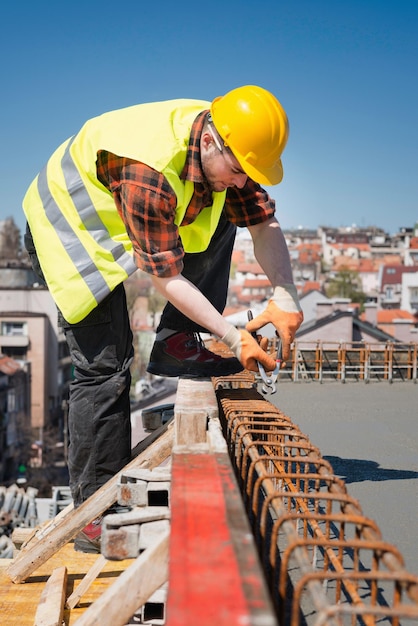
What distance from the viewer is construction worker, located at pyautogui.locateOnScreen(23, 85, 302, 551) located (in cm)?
301

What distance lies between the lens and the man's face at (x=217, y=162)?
3.09 metres

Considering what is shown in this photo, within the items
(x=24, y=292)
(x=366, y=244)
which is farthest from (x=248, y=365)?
(x=366, y=244)

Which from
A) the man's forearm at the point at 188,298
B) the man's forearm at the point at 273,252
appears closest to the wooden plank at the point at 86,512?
the man's forearm at the point at 188,298

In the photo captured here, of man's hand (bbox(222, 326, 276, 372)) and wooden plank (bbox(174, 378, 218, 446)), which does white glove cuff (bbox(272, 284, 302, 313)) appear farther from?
wooden plank (bbox(174, 378, 218, 446))

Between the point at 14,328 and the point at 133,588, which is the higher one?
the point at 133,588

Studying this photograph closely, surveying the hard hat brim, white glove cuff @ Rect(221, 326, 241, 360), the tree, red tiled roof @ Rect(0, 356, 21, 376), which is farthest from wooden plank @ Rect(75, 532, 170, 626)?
the tree

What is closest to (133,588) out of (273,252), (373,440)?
(273,252)

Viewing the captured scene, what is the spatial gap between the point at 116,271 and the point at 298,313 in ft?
3.11

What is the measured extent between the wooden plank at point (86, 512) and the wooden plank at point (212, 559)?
1079mm

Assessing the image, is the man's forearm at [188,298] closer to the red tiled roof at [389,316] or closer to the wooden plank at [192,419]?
the wooden plank at [192,419]

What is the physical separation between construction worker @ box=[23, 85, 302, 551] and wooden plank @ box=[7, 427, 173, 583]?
0.23 metres

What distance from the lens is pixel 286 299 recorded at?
359 cm

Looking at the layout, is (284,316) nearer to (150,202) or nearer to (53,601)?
(150,202)

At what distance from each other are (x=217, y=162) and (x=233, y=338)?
2.61 feet
